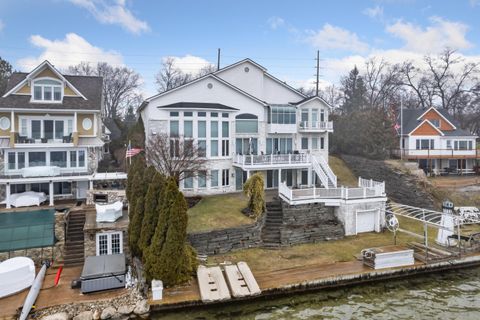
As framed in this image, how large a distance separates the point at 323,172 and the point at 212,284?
49.0 ft

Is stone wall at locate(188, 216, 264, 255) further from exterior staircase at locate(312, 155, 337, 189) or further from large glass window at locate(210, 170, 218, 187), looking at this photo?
exterior staircase at locate(312, 155, 337, 189)

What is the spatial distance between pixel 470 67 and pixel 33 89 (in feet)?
170

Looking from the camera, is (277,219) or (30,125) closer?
(277,219)

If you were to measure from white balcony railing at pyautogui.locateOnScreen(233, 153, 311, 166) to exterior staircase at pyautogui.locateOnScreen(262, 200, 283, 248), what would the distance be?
12.6 ft

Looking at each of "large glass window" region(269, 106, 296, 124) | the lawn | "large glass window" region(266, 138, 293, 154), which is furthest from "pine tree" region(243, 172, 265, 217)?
"large glass window" region(269, 106, 296, 124)

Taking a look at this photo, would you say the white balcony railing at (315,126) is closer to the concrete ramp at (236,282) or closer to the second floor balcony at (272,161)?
the second floor balcony at (272,161)

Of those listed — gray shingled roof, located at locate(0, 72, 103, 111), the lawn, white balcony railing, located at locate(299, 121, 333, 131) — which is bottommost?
the lawn

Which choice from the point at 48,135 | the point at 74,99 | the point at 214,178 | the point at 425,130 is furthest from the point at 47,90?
the point at 425,130

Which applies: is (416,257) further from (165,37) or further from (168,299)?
(165,37)

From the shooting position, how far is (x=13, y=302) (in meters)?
11.8

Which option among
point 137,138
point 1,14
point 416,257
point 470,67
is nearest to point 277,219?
point 416,257

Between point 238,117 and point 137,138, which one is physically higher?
point 238,117

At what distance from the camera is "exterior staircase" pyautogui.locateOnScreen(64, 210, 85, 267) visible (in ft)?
51.2

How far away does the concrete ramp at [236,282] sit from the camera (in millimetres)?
12152
